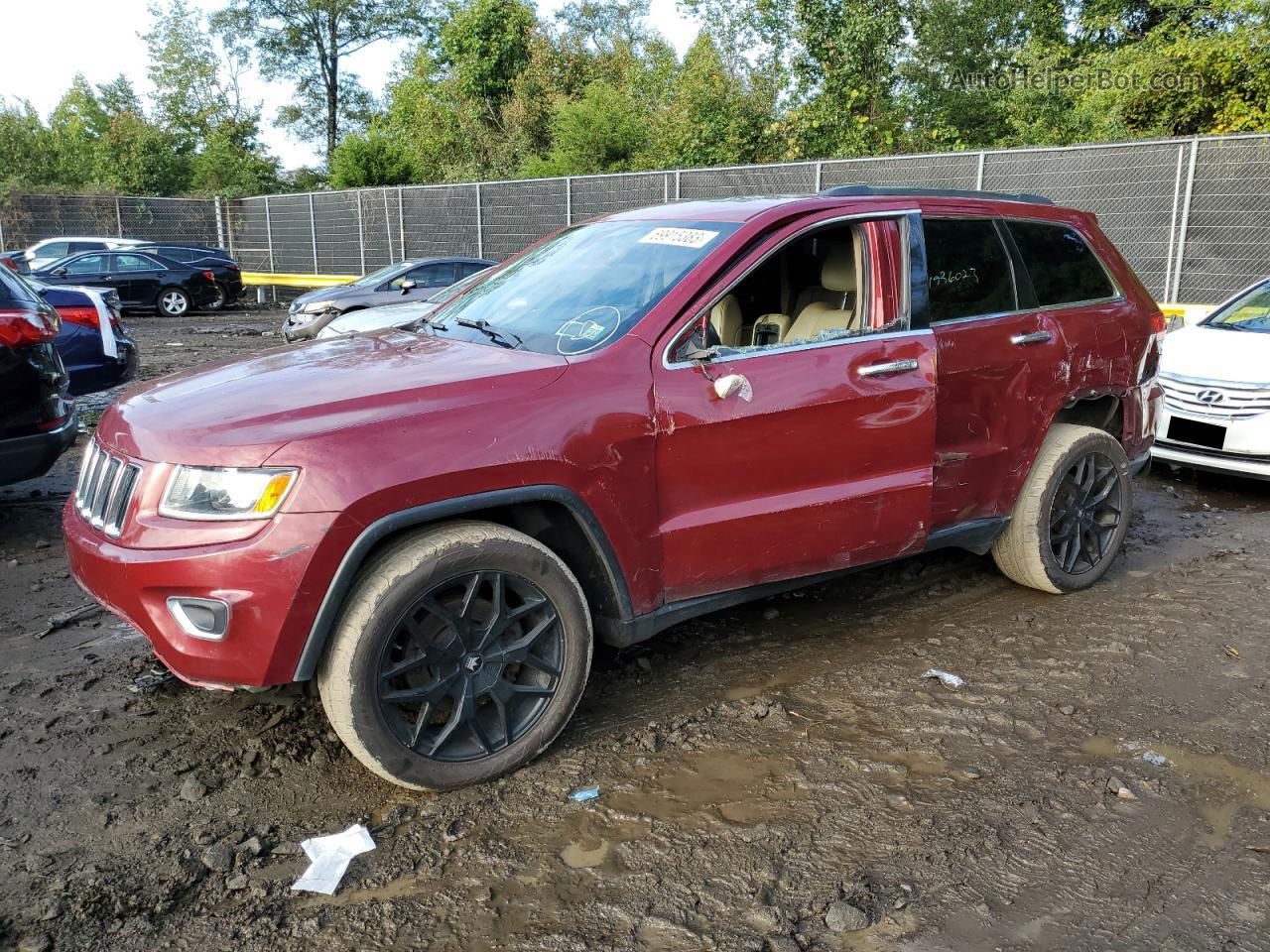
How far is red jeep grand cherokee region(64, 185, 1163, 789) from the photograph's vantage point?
292 centimetres

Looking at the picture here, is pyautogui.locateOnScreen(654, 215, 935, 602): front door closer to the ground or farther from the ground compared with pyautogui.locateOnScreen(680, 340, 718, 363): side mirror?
closer to the ground

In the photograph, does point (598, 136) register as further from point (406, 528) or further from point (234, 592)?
point (234, 592)

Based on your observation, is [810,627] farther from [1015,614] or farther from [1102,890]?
[1102,890]

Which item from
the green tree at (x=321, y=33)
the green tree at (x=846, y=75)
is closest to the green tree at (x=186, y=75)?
the green tree at (x=321, y=33)

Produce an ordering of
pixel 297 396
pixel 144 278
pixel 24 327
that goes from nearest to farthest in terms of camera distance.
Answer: pixel 297 396
pixel 24 327
pixel 144 278

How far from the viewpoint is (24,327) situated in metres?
5.38

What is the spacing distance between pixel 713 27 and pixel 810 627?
23559 millimetres

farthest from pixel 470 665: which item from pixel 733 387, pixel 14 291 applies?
pixel 14 291

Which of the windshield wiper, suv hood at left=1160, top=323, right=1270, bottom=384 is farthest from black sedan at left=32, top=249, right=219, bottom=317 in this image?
suv hood at left=1160, top=323, right=1270, bottom=384

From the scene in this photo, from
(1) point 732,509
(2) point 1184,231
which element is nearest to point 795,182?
(2) point 1184,231

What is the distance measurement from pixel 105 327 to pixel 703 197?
10030 mm

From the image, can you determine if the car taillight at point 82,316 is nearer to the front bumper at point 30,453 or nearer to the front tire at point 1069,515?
the front bumper at point 30,453

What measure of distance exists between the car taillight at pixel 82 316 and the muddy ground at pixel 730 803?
352 centimetres

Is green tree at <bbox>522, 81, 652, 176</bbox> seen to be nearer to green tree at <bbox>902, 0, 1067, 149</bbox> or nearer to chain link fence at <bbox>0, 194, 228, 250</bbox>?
green tree at <bbox>902, 0, 1067, 149</bbox>
